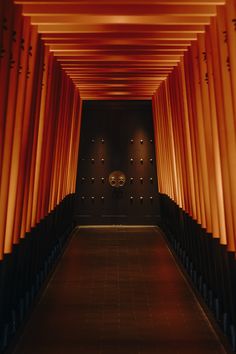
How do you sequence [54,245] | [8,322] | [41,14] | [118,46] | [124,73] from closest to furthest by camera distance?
[8,322] → [41,14] → [118,46] → [54,245] → [124,73]

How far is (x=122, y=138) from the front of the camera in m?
14.5

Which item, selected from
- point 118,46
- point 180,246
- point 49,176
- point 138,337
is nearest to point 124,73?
point 118,46

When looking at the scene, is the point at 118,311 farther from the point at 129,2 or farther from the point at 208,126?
the point at 129,2

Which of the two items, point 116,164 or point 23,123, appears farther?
point 116,164

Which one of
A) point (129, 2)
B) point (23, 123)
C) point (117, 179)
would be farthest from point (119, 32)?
point (117, 179)

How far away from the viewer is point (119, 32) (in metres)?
6.87

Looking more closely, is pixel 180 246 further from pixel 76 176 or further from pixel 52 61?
pixel 76 176

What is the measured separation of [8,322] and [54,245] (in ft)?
13.9

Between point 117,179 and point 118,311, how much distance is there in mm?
8587

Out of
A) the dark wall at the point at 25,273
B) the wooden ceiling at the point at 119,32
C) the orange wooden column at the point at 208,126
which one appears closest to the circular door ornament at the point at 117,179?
the orange wooden column at the point at 208,126

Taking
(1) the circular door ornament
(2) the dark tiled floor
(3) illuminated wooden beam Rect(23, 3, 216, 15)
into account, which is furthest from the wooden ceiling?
(1) the circular door ornament

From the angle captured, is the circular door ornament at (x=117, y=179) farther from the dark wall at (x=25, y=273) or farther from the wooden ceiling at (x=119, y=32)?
the dark wall at (x=25, y=273)

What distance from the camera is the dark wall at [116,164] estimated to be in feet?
47.2

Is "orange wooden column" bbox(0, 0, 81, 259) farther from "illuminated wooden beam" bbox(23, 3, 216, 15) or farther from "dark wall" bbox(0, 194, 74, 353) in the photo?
"illuminated wooden beam" bbox(23, 3, 216, 15)
